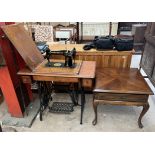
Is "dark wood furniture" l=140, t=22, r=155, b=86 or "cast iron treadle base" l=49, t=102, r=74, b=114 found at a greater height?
"dark wood furniture" l=140, t=22, r=155, b=86

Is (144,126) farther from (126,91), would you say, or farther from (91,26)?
(91,26)

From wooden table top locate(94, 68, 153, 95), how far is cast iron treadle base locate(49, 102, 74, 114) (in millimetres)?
670

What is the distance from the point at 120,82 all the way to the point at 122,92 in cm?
23

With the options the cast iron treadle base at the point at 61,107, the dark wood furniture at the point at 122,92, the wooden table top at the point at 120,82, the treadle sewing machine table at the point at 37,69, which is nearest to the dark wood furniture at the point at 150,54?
the wooden table top at the point at 120,82

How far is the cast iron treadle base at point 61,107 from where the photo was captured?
239 centimetres

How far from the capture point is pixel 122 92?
1874 millimetres

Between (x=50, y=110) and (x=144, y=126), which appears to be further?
(x=50, y=110)

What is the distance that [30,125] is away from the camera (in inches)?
84.7

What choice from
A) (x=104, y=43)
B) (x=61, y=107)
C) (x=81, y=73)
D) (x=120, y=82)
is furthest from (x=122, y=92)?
(x=61, y=107)

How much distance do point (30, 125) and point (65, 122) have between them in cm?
49

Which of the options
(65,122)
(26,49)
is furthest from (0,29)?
(65,122)

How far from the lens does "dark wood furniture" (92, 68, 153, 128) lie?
1877 mm

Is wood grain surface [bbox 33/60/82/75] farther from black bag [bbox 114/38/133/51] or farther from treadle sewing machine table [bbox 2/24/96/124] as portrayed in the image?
black bag [bbox 114/38/133/51]

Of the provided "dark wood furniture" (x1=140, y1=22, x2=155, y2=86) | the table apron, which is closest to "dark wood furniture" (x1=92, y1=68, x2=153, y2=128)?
the table apron
